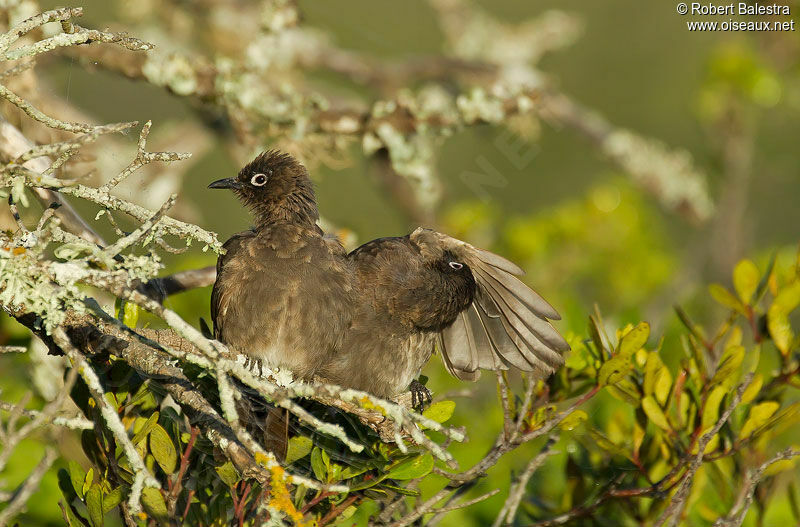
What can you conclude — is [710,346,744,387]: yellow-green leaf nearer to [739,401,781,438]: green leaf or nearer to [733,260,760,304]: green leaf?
[739,401,781,438]: green leaf

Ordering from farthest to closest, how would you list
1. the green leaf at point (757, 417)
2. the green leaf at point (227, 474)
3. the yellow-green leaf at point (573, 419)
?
1. the green leaf at point (757, 417)
2. the yellow-green leaf at point (573, 419)
3. the green leaf at point (227, 474)

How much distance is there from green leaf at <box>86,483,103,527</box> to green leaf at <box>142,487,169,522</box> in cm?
12

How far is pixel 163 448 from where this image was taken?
2326 mm

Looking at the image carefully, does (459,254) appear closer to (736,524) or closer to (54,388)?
(736,524)

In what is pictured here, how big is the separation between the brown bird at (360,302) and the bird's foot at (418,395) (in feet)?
0.17

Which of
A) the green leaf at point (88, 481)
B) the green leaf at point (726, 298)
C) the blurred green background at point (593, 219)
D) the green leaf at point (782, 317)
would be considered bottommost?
the green leaf at point (88, 481)

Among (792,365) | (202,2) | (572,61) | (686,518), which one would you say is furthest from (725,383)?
(572,61)

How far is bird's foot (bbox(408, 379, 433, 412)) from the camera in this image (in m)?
3.27

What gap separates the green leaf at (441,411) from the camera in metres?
2.65

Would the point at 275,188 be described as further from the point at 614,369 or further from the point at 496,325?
the point at 614,369

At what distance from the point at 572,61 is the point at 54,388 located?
14.8 m

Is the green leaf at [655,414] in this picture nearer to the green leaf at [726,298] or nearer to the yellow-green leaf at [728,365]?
the yellow-green leaf at [728,365]

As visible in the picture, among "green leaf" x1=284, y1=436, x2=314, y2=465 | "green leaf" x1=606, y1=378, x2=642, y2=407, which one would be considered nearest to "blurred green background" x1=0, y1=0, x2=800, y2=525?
"green leaf" x1=606, y1=378, x2=642, y2=407

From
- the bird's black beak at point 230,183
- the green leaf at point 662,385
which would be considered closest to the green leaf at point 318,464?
the green leaf at point 662,385
